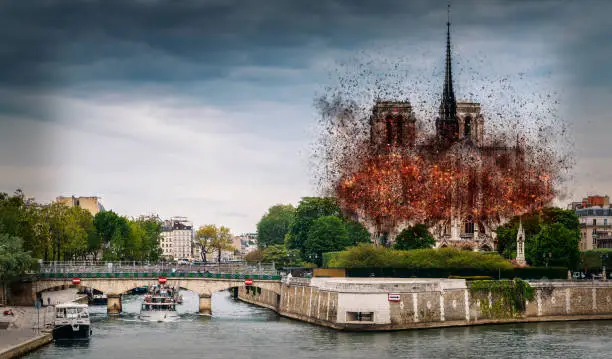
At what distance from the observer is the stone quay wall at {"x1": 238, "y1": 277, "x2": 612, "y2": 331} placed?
95.1m

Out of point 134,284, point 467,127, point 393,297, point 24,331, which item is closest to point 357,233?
point 467,127

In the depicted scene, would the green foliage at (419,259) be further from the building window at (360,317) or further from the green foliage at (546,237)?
the building window at (360,317)

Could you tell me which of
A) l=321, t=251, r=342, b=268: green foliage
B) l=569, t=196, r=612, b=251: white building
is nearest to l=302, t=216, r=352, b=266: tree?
l=321, t=251, r=342, b=268: green foliage

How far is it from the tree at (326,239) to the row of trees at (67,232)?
1138 inches

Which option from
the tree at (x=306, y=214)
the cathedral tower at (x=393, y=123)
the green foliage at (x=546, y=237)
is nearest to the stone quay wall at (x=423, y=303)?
the green foliage at (x=546, y=237)

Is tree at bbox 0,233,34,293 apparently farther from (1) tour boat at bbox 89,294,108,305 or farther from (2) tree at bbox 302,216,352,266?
(2) tree at bbox 302,216,352,266

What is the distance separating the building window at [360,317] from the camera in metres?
95.1

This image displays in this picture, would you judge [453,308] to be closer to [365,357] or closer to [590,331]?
[590,331]

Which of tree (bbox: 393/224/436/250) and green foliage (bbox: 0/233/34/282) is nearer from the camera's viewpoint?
green foliage (bbox: 0/233/34/282)

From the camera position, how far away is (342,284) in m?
96.2

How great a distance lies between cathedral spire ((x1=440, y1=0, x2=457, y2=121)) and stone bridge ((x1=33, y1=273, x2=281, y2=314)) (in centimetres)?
5769

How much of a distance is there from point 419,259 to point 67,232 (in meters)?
47.4

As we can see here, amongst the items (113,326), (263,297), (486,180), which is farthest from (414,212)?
(113,326)

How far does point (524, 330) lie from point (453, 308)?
20.9ft
